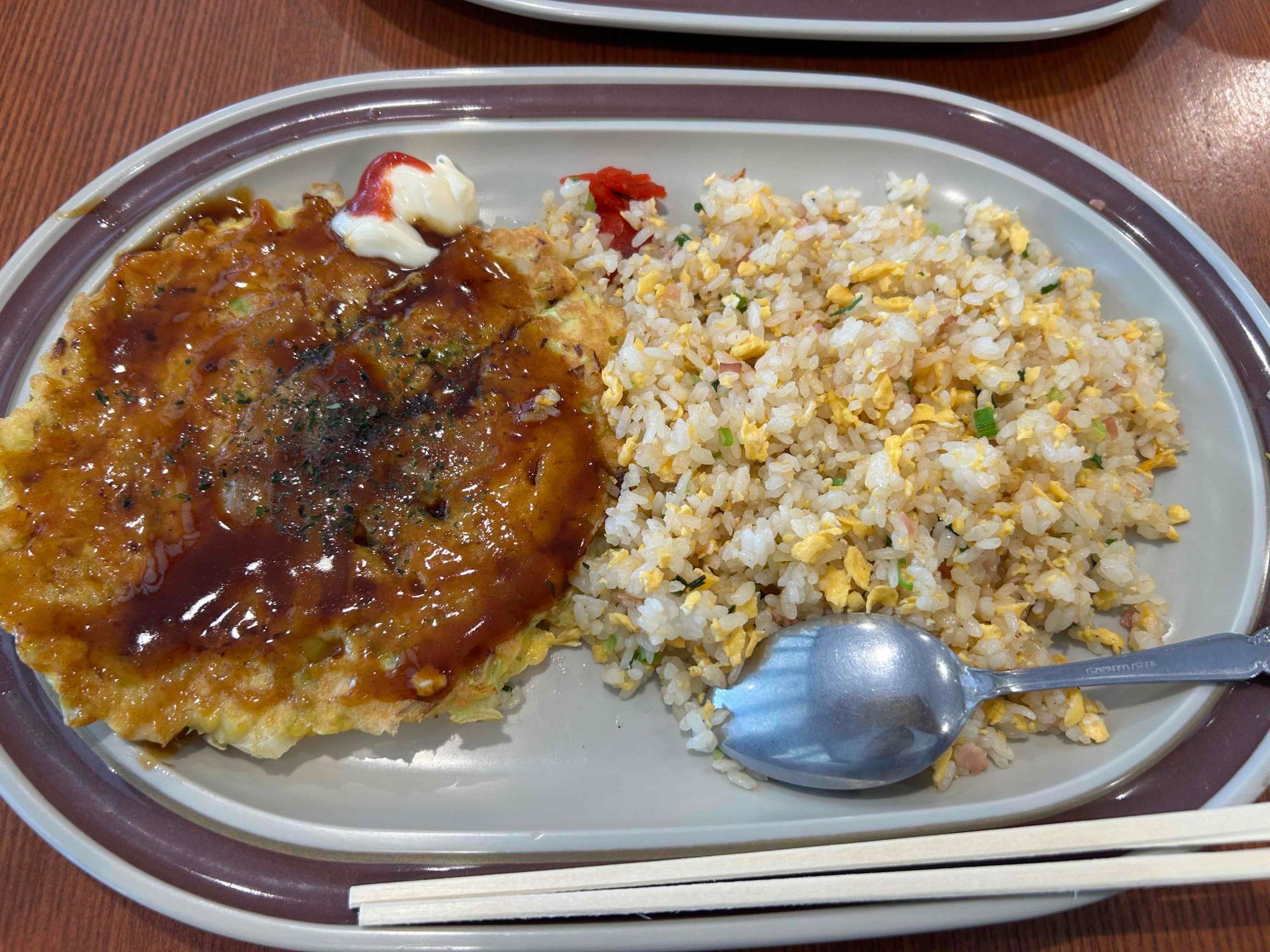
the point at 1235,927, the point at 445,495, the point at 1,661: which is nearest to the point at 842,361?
the point at 445,495

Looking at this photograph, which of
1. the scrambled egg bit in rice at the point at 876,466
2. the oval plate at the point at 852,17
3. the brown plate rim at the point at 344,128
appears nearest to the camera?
the brown plate rim at the point at 344,128

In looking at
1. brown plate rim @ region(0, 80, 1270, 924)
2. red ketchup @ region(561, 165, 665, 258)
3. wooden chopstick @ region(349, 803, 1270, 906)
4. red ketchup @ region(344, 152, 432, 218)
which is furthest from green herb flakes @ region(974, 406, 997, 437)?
red ketchup @ region(344, 152, 432, 218)

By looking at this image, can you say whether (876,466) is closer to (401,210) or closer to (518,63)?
(401,210)

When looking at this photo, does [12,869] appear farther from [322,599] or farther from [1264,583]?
[1264,583]

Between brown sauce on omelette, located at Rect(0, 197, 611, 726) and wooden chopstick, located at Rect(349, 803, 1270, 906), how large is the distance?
0.39m

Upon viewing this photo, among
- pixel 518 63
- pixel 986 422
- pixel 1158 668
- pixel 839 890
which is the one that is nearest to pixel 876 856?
pixel 839 890

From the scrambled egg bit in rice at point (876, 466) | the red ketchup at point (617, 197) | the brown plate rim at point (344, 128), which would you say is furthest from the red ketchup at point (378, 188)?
the scrambled egg bit in rice at point (876, 466)

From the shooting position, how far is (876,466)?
156cm

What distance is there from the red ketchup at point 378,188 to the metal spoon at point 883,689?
59.1 inches

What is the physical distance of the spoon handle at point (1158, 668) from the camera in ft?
4.84

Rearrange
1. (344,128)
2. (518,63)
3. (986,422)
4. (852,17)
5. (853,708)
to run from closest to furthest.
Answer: (853,708) < (986,422) < (344,128) < (852,17) < (518,63)

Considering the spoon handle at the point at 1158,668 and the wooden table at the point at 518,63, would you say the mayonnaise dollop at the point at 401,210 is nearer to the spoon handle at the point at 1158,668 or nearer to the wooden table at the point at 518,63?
the wooden table at the point at 518,63

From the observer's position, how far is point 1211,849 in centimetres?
153

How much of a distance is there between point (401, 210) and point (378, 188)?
8 centimetres
